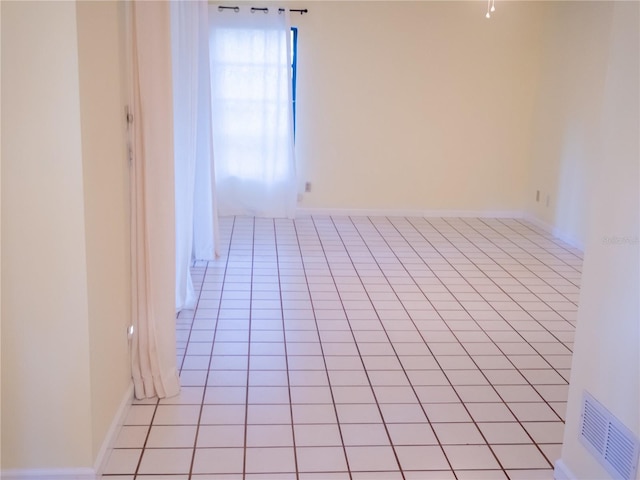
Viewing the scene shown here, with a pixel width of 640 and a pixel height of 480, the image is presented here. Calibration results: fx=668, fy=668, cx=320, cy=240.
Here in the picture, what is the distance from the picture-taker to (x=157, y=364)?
2834 mm

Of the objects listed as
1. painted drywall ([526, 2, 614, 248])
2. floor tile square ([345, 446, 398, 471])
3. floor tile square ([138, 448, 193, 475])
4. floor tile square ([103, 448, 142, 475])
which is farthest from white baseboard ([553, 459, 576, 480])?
painted drywall ([526, 2, 614, 248])

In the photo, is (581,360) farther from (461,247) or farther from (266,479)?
(461,247)

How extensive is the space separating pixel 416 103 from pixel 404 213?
43.3 inches

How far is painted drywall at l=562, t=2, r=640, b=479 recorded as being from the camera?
1.95 meters

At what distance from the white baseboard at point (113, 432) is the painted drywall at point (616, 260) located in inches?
63.7

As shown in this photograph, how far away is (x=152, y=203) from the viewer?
105 inches

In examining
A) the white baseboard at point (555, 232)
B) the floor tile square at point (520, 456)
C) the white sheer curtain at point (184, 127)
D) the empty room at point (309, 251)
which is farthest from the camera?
the white baseboard at point (555, 232)

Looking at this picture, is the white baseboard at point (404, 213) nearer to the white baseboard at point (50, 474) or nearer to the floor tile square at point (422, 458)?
the floor tile square at point (422, 458)

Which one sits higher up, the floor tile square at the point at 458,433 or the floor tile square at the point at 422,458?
the floor tile square at the point at 458,433

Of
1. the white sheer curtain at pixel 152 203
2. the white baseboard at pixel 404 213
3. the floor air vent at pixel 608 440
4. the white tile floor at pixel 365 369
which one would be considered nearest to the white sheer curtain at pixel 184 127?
the white tile floor at pixel 365 369

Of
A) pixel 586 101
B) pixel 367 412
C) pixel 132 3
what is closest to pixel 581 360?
pixel 367 412

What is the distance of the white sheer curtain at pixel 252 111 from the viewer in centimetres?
613

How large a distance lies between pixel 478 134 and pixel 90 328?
5.22 m

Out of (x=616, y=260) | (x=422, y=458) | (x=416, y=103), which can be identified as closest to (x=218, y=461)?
(x=422, y=458)
